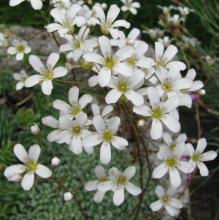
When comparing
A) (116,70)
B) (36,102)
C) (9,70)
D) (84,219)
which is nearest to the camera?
(116,70)

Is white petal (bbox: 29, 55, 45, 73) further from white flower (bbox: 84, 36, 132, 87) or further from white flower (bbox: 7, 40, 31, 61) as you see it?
white flower (bbox: 7, 40, 31, 61)

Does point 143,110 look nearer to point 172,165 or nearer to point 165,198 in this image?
point 172,165

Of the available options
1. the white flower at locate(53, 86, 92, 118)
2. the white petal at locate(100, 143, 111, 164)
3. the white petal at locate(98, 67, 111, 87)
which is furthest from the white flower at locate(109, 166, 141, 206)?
the white petal at locate(98, 67, 111, 87)

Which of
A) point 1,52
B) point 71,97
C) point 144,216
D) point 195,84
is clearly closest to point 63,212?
point 144,216

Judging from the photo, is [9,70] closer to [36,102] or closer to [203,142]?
[36,102]

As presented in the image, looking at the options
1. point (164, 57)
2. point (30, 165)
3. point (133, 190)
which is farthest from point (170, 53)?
point (30, 165)

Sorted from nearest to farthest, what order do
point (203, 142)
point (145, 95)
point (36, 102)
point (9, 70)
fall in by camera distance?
point (145, 95)
point (203, 142)
point (36, 102)
point (9, 70)
